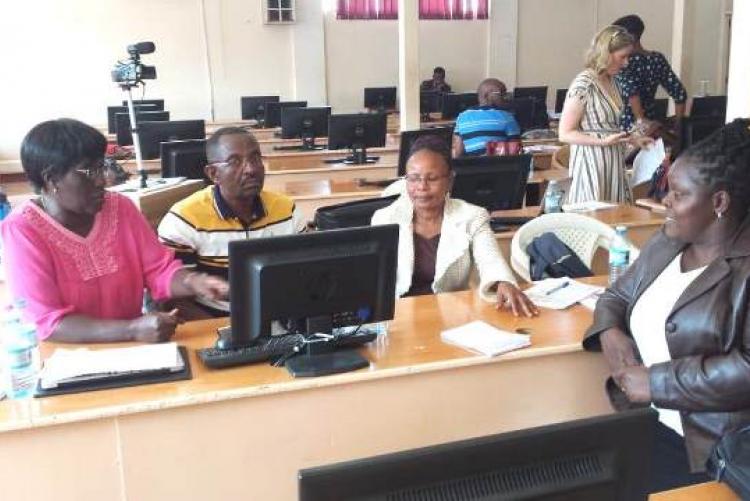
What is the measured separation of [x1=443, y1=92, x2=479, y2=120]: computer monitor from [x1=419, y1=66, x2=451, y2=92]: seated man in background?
2064 mm

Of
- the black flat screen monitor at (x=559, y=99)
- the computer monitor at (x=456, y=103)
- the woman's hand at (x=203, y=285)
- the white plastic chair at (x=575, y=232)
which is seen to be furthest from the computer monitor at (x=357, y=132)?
the black flat screen monitor at (x=559, y=99)

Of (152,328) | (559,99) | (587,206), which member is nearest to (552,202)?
(587,206)

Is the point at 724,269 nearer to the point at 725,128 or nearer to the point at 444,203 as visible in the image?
the point at 725,128

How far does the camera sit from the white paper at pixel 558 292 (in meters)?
2.42

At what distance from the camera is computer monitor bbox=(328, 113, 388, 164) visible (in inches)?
234

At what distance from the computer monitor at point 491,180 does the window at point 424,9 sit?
8232mm

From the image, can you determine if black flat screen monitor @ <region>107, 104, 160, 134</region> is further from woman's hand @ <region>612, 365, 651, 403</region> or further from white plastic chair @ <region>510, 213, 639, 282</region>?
woman's hand @ <region>612, 365, 651, 403</region>

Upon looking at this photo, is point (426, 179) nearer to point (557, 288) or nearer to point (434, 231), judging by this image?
point (434, 231)

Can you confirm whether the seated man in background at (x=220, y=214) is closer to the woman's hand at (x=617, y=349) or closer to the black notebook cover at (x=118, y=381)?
the black notebook cover at (x=118, y=381)

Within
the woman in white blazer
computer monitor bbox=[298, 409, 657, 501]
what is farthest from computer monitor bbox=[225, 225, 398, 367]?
computer monitor bbox=[298, 409, 657, 501]

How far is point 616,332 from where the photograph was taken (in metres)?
2.01

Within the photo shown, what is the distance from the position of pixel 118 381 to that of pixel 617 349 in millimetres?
1272

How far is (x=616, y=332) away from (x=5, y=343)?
1.57 m

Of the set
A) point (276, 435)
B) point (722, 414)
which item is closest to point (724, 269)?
point (722, 414)
